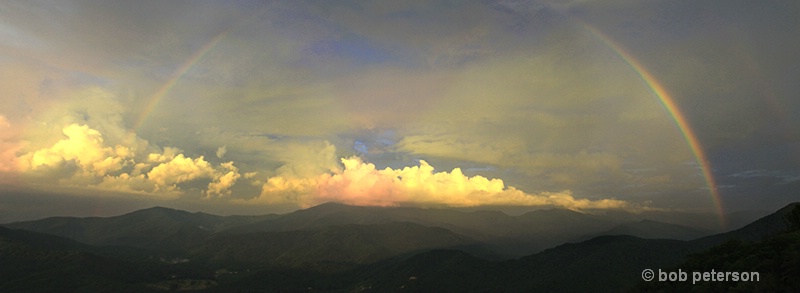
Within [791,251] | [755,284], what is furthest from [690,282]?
[755,284]

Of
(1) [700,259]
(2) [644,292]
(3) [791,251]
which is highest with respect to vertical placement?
(3) [791,251]

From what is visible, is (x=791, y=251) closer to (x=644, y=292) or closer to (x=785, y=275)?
(x=785, y=275)

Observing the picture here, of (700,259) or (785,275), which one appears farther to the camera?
(700,259)

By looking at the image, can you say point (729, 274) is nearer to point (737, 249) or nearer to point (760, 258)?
point (760, 258)

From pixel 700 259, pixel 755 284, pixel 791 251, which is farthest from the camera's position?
pixel 700 259

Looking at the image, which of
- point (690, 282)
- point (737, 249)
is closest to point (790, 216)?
point (737, 249)

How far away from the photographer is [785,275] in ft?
296

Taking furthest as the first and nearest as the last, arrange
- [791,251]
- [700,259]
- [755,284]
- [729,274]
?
1. [700,259]
2. [729,274]
3. [791,251]
4. [755,284]

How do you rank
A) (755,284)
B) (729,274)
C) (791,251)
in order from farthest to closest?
(729,274) → (791,251) → (755,284)

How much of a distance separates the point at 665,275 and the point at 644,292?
982cm

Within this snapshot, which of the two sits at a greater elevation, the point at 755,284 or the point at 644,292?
the point at 755,284

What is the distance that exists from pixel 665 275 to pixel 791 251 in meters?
55.1

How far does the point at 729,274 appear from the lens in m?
111

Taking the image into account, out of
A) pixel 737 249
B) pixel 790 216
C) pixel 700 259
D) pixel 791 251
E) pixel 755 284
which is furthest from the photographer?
pixel 790 216
